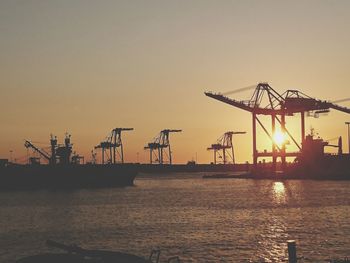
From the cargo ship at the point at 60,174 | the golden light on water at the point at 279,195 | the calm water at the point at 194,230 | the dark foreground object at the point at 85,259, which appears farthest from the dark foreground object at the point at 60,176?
the dark foreground object at the point at 85,259

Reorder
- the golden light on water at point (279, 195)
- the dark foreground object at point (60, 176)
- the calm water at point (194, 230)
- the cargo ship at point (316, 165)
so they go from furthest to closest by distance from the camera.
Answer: the cargo ship at point (316, 165) → the dark foreground object at point (60, 176) → the golden light on water at point (279, 195) → the calm water at point (194, 230)

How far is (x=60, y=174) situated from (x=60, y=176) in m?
0.50

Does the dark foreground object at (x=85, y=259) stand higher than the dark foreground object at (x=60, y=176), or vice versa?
the dark foreground object at (x=60, y=176)

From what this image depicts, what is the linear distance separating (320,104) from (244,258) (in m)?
104

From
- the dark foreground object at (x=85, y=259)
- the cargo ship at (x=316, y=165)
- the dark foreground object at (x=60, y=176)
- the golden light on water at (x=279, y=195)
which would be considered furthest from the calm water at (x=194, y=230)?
the cargo ship at (x=316, y=165)

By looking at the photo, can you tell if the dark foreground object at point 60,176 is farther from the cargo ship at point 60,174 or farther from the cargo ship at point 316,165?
the cargo ship at point 316,165

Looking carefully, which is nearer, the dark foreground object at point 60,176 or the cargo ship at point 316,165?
the dark foreground object at point 60,176

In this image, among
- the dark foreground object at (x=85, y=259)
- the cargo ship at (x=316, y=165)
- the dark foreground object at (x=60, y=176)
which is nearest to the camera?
the dark foreground object at (x=85, y=259)

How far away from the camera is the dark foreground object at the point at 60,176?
122 m

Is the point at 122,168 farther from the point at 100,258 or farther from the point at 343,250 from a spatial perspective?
the point at 100,258

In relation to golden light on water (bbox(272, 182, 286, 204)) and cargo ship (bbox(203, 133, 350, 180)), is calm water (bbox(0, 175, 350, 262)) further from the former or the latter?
cargo ship (bbox(203, 133, 350, 180))

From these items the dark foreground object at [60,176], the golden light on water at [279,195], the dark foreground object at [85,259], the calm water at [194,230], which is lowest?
the calm water at [194,230]

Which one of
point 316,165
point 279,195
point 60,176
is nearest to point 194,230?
point 279,195

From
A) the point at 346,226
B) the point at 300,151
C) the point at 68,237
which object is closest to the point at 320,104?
the point at 300,151
